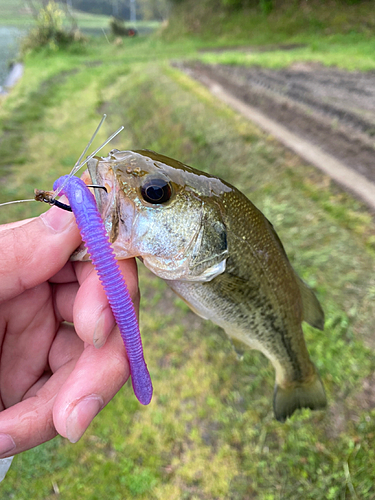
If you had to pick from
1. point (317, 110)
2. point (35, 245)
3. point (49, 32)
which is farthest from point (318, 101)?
point (49, 32)

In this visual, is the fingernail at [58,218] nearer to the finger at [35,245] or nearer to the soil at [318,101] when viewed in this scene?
the finger at [35,245]

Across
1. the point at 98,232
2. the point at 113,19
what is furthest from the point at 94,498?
the point at 113,19

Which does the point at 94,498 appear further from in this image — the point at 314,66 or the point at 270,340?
the point at 314,66

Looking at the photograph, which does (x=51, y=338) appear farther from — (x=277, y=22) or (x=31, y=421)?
(x=277, y=22)

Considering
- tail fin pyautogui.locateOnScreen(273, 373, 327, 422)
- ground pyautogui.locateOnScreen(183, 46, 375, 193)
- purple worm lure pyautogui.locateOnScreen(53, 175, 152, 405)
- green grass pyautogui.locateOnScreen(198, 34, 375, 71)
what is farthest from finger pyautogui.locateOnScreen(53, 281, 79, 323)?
green grass pyautogui.locateOnScreen(198, 34, 375, 71)

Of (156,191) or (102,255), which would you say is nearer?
→ (102,255)

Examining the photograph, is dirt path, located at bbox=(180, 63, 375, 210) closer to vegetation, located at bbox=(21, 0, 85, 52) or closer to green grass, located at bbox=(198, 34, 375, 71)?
green grass, located at bbox=(198, 34, 375, 71)

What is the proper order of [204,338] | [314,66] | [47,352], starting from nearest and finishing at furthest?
[47,352] < [204,338] < [314,66]
